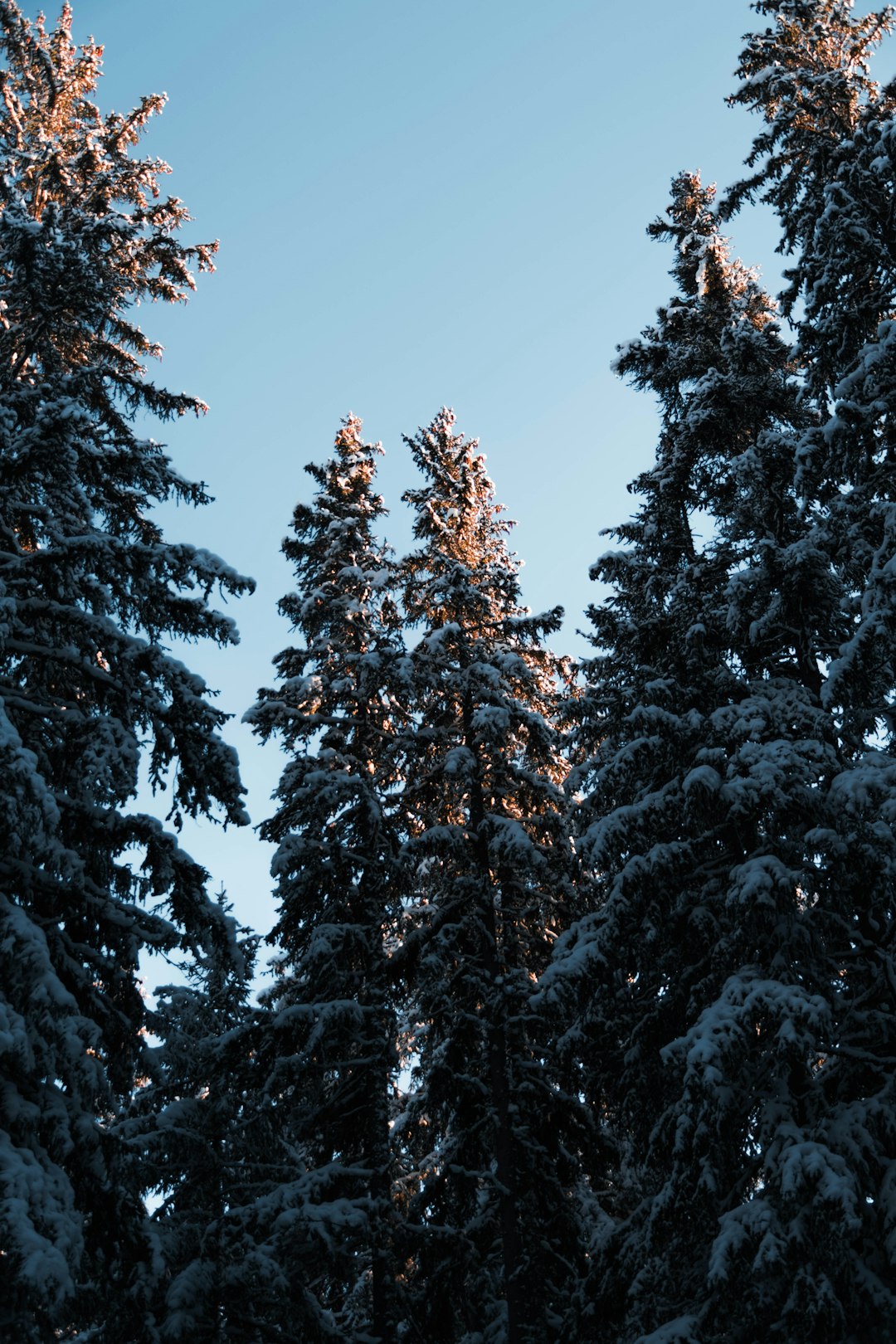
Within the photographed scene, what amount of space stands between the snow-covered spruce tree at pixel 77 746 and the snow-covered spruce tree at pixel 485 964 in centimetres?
510

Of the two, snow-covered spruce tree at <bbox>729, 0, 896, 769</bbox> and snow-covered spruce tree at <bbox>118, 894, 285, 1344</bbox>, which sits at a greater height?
snow-covered spruce tree at <bbox>729, 0, 896, 769</bbox>

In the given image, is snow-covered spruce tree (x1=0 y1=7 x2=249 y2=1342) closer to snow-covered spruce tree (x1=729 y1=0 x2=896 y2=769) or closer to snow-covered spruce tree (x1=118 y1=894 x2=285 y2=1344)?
snow-covered spruce tree (x1=118 y1=894 x2=285 y2=1344)

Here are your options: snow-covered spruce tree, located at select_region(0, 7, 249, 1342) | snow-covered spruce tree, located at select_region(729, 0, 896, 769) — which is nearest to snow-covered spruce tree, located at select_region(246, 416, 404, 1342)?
snow-covered spruce tree, located at select_region(0, 7, 249, 1342)

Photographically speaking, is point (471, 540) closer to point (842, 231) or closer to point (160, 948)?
point (842, 231)

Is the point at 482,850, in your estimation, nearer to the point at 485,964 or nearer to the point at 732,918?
the point at 485,964

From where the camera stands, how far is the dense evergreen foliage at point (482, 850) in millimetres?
10117

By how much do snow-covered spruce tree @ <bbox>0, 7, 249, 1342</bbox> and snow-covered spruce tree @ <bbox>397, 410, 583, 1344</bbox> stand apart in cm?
510

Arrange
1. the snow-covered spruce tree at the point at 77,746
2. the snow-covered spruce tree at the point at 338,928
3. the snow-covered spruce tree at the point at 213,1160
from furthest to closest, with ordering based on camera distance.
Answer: the snow-covered spruce tree at the point at 338,928 → the snow-covered spruce tree at the point at 213,1160 → the snow-covered spruce tree at the point at 77,746

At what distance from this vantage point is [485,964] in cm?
1669

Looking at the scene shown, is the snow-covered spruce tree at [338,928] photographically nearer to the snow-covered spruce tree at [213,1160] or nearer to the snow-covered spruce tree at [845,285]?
the snow-covered spruce tree at [213,1160]

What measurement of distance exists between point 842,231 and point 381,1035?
44.3 feet

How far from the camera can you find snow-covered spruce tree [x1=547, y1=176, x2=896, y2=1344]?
9.89 metres

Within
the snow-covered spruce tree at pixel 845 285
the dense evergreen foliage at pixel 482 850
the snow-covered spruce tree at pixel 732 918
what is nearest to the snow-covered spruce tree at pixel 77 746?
the dense evergreen foliage at pixel 482 850

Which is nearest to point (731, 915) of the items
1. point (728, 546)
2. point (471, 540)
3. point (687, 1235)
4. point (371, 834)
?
point (687, 1235)
